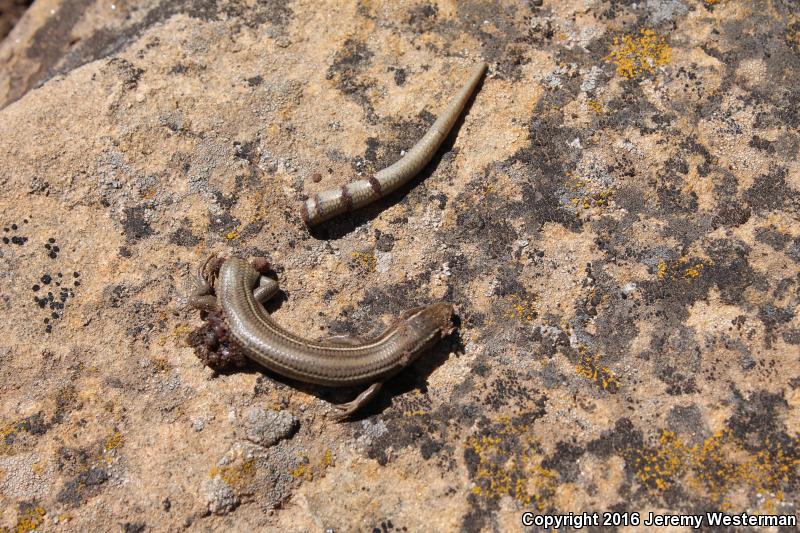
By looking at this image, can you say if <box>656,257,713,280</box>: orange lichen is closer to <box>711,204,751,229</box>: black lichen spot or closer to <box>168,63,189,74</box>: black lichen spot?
<box>711,204,751,229</box>: black lichen spot

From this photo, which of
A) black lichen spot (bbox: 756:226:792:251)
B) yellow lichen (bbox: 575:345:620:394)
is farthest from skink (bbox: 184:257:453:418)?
black lichen spot (bbox: 756:226:792:251)

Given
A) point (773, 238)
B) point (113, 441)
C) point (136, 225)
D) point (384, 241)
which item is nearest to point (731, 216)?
point (773, 238)

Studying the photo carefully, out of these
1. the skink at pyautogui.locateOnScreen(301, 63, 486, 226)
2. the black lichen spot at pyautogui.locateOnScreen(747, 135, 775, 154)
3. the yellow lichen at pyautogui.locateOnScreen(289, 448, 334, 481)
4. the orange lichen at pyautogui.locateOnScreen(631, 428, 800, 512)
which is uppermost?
the skink at pyautogui.locateOnScreen(301, 63, 486, 226)

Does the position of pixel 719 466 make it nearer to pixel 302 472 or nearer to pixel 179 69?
pixel 302 472

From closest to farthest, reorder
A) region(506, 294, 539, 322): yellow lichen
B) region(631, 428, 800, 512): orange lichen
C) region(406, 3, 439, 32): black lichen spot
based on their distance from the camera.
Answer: region(631, 428, 800, 512): orange lichen
region(506, 294, 539, 322): yellow lichen
region(406, 3, 439, 32): black lichen spot

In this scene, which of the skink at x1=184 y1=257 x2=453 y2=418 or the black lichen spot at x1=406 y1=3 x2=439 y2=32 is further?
the black lichen spot at x1=406 y1=3 x2=439 y2=32

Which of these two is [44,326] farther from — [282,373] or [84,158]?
[282,373]
